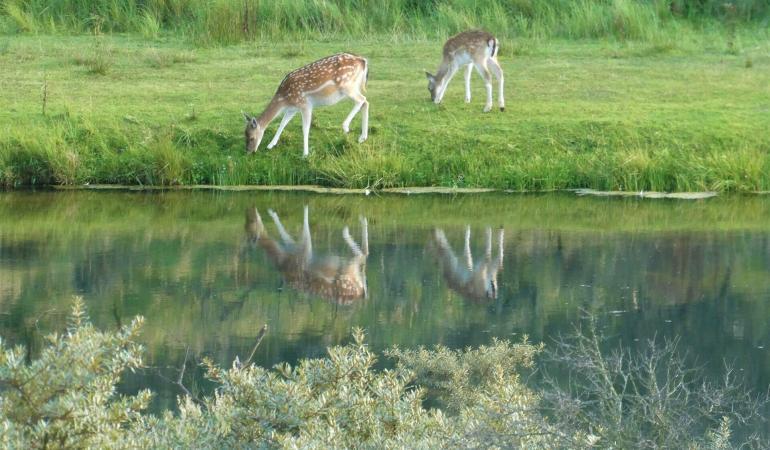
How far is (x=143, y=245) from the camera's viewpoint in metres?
14.2

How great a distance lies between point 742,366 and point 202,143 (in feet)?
31.9

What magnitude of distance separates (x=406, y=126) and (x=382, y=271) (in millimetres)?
5860

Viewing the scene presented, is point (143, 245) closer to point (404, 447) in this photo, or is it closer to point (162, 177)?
point (162, 177)

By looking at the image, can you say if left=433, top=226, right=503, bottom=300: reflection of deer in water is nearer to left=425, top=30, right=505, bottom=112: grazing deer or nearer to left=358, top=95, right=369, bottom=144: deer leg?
left=358, top=95, right=369, bottom=144: deer leg

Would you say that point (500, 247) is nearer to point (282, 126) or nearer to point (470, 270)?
point (470, 270)

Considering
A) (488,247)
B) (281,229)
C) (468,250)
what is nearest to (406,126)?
(281,229)

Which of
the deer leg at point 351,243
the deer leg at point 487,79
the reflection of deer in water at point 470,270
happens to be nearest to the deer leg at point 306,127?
the deer leg at point 487,79

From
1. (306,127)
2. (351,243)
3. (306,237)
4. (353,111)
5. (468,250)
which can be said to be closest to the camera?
(468,250)

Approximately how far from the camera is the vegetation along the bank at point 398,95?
56.6ft

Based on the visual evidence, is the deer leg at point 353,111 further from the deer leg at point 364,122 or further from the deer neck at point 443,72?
the deer neck at point 443,72

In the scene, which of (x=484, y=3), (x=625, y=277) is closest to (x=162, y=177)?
(x=625, y=277)

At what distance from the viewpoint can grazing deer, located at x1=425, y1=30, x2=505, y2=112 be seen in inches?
762

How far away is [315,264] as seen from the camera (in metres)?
13.3

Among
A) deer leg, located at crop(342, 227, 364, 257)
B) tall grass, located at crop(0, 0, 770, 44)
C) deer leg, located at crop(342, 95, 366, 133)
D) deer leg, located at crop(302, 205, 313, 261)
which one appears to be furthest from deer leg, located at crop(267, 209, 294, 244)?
tall grass, located at crop(0, 0, 770, 44)
